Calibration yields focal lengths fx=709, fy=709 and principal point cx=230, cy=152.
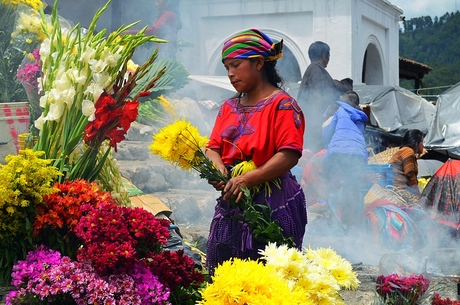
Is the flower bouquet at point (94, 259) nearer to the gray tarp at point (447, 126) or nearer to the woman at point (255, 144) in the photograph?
the woman at point (255, 144)

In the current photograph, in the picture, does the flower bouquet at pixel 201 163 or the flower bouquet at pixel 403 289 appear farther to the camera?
the flower bouquet at pixel 403 289

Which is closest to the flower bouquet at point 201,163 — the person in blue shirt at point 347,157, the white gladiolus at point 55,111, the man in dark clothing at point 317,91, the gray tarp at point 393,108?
the white gladiolus at point 55,111

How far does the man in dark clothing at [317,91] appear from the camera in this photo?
28.0ft

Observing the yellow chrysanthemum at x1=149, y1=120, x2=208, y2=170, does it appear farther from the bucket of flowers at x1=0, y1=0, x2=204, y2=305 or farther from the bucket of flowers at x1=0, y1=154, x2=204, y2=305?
the bucket of flowers at x1=0, y1=154, x2=204, y2=305

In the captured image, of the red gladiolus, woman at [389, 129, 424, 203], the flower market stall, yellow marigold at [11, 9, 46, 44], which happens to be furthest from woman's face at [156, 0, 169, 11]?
the red gladiolus

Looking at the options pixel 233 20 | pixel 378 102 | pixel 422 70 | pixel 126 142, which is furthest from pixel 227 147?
pixel 422 70

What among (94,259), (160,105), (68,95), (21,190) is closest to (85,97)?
(68,95)

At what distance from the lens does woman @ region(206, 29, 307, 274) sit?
10.6ft

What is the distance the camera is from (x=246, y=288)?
241 cm

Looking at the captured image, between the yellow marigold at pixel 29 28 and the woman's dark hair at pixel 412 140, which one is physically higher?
the yellow marigold at pixel 29 28

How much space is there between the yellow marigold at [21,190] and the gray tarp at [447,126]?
33.0ft

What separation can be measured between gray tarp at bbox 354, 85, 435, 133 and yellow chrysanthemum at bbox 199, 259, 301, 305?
1167cm

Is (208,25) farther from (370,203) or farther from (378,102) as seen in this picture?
(370,203)

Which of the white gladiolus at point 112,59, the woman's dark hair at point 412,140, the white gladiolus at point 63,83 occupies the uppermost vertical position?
the white gladiolus at point 112,59
